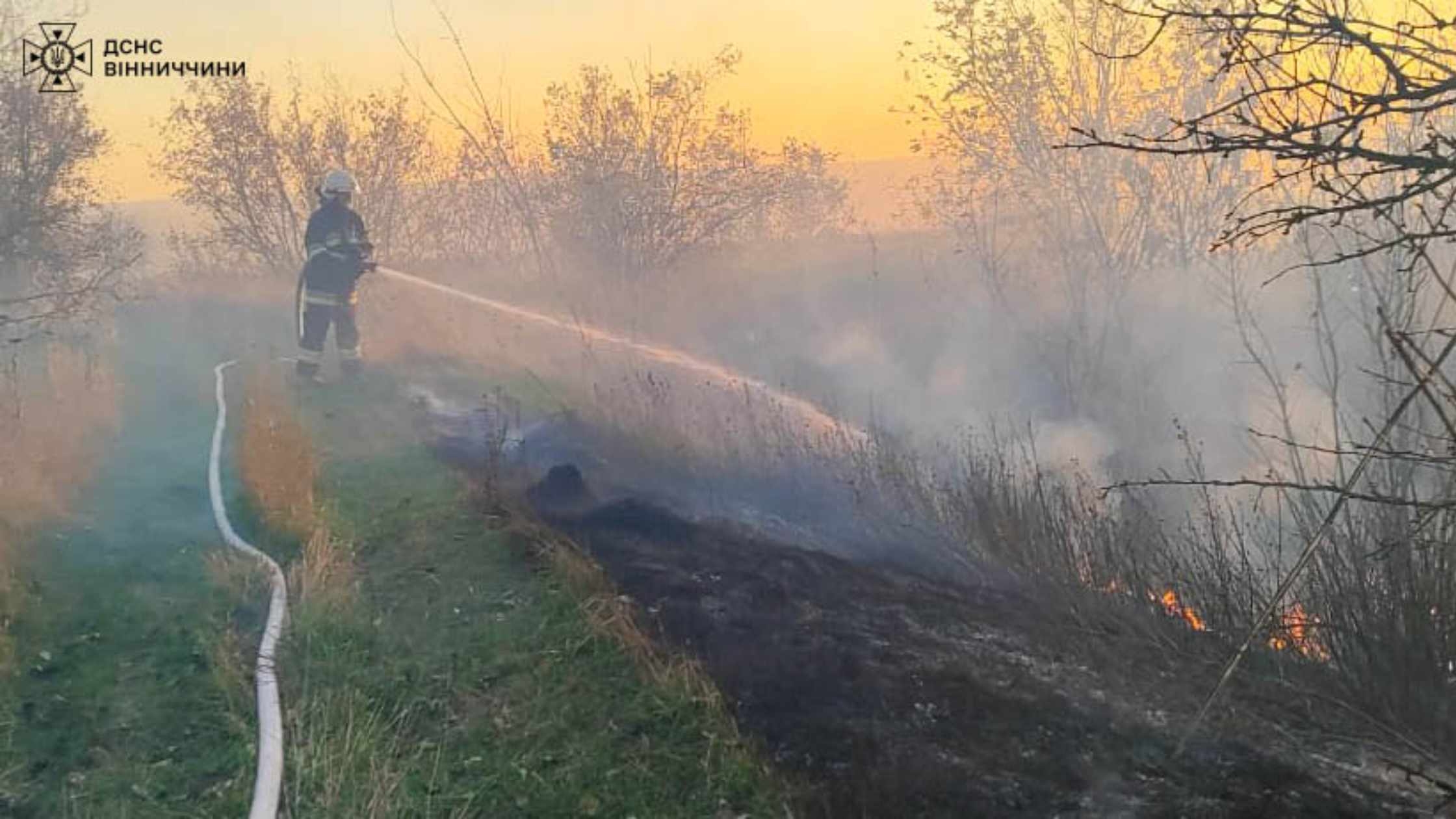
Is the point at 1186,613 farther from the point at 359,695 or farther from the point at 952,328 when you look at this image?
the point at 952,328

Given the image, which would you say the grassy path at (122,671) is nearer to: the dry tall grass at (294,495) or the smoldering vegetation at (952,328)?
the dry tall grass at (294,495)

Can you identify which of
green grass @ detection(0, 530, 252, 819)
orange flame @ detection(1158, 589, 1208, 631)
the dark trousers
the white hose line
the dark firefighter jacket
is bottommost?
green grass @ detection(0, 530, 252, 819)

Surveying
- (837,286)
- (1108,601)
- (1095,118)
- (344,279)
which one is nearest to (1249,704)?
(1108,601)

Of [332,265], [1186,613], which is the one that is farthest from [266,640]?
[332,265]

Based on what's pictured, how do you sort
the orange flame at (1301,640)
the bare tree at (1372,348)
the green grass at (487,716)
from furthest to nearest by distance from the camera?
the orange flame at (1301,640), the green grass at (487,716), the bare tree at (1372,348)

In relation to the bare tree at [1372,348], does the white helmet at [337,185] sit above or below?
above

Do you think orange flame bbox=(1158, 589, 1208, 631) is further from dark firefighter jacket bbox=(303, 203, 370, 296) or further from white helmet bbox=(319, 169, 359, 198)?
white helmet bbox=(319, 169, 359, 198)

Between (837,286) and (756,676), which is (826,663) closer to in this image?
(756,676)

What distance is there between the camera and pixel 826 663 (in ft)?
16.1

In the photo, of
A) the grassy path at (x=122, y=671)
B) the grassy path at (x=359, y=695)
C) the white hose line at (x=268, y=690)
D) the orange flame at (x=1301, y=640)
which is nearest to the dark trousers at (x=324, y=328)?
the grassy path at (x=122, y=671)

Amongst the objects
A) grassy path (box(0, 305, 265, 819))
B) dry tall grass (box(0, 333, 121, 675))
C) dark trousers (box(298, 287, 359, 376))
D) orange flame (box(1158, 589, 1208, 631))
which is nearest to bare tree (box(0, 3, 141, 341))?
dry tall grass (box(0, 333, 121, 675))

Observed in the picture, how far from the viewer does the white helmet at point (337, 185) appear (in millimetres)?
10492

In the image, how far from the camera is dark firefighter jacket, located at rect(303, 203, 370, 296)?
10.6 m

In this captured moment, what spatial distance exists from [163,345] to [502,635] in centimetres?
1274
